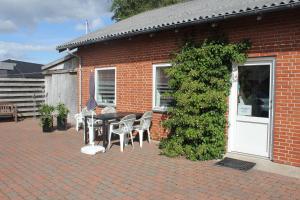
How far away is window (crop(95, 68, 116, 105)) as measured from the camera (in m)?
11.1

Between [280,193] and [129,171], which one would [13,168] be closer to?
[129,171]

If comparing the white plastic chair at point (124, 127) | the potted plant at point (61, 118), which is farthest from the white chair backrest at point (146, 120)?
the potted plant at point (61, 118)

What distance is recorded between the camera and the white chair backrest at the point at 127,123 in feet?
27.2

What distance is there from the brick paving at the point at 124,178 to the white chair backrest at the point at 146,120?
0.74 meters

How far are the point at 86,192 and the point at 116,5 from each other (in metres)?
22.5

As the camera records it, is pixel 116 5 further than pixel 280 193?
Yes

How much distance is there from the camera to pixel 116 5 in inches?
1019

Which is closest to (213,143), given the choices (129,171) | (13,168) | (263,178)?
(263,178)

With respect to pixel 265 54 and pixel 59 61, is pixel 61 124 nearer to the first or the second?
pixel 59 61

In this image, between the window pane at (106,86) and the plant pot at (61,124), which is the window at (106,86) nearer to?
the window pane at (106,86)

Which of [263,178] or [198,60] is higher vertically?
[198,60]

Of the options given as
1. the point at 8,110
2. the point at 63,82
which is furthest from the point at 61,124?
the point at 8,110

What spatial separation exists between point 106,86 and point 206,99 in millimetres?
5136

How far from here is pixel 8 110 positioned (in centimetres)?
1413
